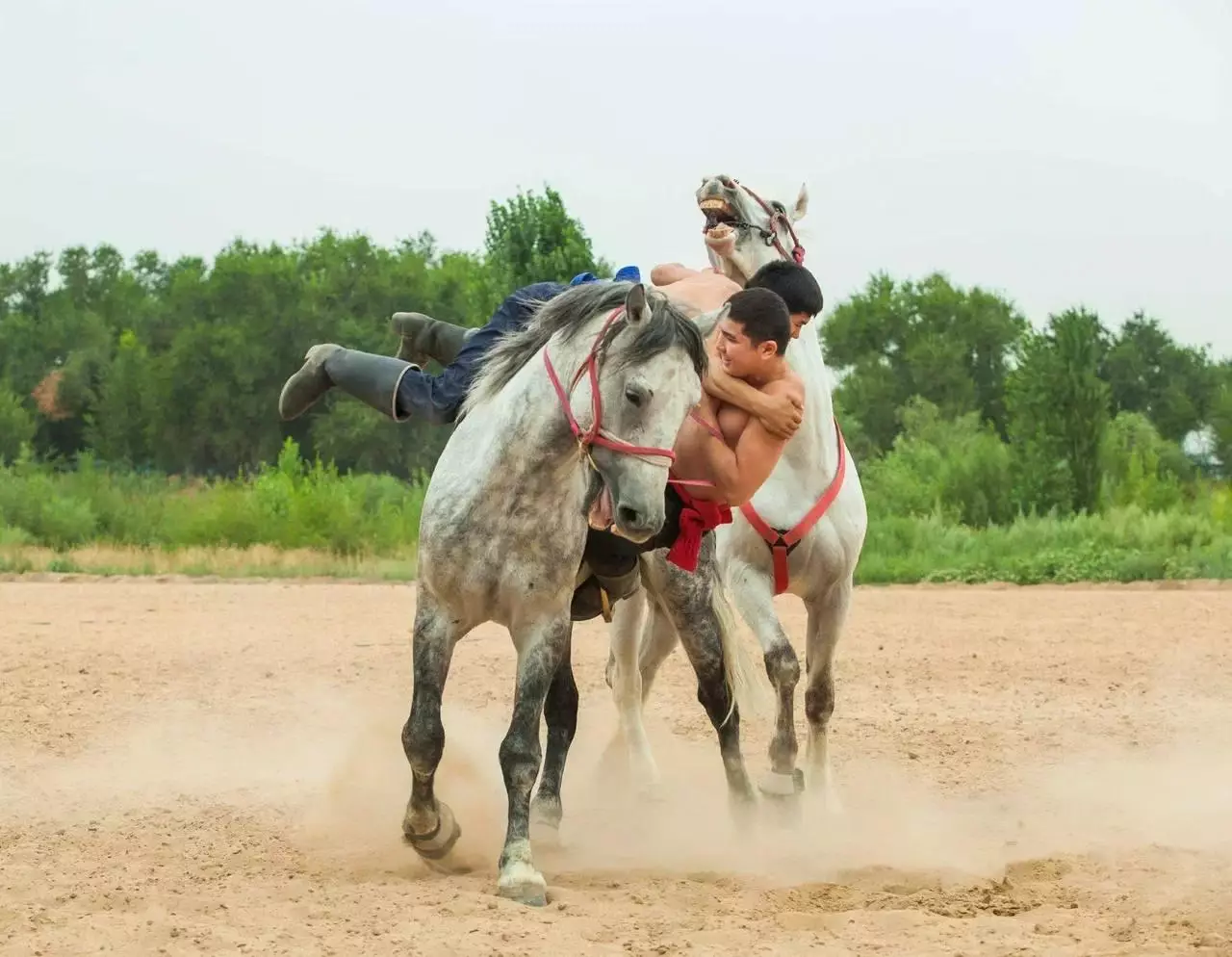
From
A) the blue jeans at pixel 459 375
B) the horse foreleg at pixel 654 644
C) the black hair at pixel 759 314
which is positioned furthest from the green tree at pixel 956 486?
the black hair at pixel 759 314

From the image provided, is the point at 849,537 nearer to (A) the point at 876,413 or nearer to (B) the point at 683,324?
(B) the point at 683,324

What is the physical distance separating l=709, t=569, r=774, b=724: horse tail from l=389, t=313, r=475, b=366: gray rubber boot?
145 centimetres

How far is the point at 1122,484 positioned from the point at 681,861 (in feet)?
61.3

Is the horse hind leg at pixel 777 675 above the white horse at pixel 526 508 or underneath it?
underneath

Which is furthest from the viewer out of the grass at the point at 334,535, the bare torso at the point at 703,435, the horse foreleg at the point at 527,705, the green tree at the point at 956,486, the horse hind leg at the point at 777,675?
the green tree at the point at 956,486

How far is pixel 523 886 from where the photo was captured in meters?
4.79

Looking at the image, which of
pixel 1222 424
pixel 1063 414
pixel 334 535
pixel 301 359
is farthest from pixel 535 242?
pixel 1222 424

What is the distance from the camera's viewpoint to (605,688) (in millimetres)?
9898

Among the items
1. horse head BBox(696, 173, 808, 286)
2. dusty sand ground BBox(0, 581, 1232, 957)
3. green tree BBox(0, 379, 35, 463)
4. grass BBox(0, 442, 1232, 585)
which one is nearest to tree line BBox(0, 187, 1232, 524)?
green tree BBox(0, 379, 35, 463)

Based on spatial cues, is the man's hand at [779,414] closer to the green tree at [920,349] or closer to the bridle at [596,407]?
the bridle at [596,407]

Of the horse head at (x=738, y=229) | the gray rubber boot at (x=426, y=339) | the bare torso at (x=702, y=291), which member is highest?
the horse head at (x=738, y=229)

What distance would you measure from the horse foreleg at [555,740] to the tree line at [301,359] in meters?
22.8

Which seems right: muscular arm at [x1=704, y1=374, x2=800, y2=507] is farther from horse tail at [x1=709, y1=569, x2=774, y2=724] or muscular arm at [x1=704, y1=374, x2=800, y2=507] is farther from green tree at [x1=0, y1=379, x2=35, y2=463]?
green tree at [x1=0, y1=379, x2=35, y2=463]

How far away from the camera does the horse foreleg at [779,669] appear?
20.5 ft
